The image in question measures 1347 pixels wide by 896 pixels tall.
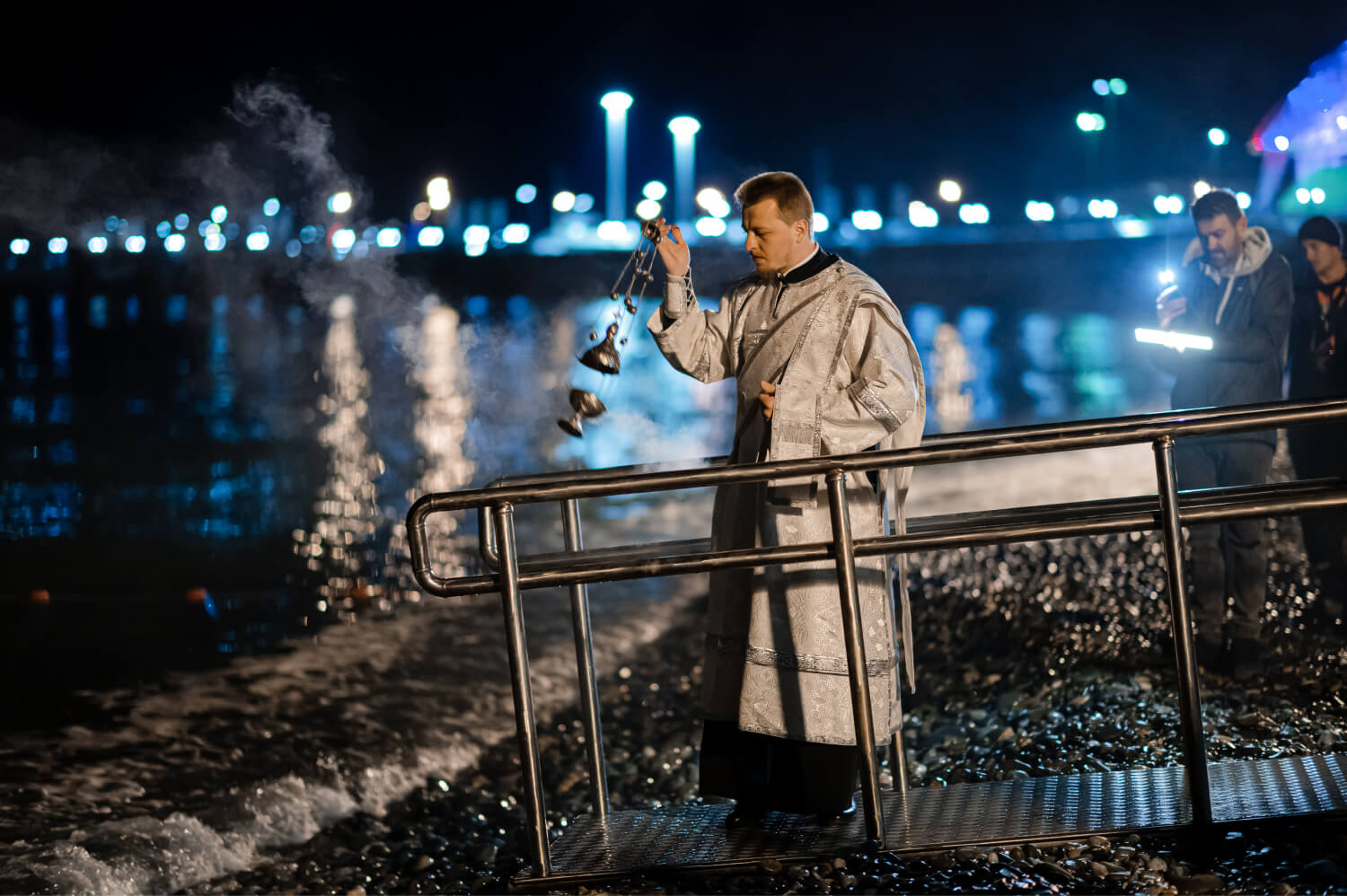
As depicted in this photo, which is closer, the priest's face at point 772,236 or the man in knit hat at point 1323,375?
the priest's face at point 772,236

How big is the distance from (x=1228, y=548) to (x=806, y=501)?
309cm

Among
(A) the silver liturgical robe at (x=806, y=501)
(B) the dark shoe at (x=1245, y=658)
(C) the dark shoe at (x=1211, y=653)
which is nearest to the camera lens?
(A) the silver liturgical robe at (x=806, y=501)

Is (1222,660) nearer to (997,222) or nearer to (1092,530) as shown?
(1092,530)

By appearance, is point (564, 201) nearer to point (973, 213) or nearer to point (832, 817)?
point (973, 213)

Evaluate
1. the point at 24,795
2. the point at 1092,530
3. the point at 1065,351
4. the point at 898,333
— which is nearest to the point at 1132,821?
the point at 1092,530

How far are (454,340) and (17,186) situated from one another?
33.4 metres

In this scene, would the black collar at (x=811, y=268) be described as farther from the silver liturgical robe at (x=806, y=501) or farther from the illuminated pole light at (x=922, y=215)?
the illuminated pole light at (x=922, y=215)

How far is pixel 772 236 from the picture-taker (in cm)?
369

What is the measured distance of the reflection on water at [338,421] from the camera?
1318 centimetres

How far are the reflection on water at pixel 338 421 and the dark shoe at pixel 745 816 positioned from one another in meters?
1.60

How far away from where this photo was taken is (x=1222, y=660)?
5578 mm

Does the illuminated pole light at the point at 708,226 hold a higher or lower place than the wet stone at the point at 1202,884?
higher

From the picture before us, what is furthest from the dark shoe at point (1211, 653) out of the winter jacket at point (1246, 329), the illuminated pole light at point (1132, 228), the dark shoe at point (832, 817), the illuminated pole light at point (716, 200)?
the illuminated pole light at point (1132, 228)

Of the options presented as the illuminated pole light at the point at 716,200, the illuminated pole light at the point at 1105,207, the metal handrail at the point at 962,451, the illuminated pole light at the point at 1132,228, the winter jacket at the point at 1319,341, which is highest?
the illuminated pole light at the point at 1105,207
